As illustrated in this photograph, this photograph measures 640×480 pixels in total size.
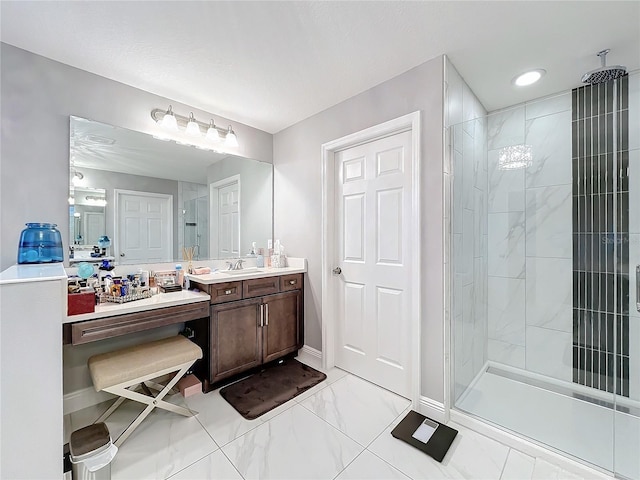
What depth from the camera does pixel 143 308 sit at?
1.78 m

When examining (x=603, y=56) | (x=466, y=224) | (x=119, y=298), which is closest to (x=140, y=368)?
(x=119, y=298)

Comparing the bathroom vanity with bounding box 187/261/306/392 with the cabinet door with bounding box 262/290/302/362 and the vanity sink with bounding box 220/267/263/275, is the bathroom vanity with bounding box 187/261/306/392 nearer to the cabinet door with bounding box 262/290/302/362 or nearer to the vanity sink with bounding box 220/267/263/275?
the cabinet door with bounding box 262/290/302/362

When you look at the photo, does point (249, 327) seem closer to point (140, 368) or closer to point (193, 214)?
point (140, 368)

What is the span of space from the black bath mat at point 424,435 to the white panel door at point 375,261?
0.84 feet

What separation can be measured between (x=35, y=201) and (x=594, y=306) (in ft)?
12.8

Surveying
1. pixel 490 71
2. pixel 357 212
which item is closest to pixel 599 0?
pixel 490 71

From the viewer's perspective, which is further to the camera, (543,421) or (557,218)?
(557,218)

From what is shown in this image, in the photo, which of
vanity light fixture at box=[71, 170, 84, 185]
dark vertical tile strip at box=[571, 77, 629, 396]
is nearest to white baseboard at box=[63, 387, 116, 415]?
vanity light fixture at box=[71, 170, 84, 185]

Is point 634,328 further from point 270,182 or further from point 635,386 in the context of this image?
point 270,182

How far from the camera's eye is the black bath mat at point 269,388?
6.56 feet

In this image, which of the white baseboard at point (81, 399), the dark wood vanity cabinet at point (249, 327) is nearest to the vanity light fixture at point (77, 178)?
the dark wood vanity cabinet at point (249, 327)

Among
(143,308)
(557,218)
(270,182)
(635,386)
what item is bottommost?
(635,386)

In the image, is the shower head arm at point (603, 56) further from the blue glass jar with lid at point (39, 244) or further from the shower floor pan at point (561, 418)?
the blue glass jar with lid at point (39, 244)

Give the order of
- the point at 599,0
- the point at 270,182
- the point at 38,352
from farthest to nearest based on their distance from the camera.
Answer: the point at 270,182
the point at 599,0
the point at 38,352
